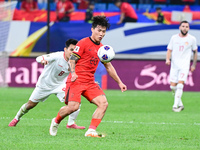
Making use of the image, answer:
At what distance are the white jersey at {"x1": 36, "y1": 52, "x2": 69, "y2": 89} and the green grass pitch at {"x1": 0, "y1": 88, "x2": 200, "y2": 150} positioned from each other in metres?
0.74

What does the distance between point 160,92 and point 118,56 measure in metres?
2.53

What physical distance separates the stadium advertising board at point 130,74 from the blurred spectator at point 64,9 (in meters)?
3.41

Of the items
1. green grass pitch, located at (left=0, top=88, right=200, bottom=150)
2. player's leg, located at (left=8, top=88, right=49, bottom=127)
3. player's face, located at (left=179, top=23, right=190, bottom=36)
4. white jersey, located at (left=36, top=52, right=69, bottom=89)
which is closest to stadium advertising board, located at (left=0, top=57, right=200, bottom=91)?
green grass pitch, located at (left=0, top=88, right=200, bottom=150)

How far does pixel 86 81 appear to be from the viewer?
737 centimetres

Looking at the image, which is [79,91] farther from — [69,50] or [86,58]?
[69,50]

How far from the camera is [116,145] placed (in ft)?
21.2

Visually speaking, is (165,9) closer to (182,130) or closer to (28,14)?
(28,14)

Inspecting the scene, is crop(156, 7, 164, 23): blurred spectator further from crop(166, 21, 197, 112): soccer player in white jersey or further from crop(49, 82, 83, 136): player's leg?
crop(49, 82, 83, 136): player's leg

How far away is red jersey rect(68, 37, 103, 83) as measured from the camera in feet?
24.0

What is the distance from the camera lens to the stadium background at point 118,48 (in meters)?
18.4

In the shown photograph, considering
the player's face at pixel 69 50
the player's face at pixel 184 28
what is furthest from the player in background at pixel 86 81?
the player's face at pixel 184 28

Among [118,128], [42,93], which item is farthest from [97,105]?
[42,93]

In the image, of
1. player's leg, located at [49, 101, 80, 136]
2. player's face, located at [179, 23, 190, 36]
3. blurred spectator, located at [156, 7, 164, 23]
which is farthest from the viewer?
blurred spectator, located at [156, 7, 164, 23]

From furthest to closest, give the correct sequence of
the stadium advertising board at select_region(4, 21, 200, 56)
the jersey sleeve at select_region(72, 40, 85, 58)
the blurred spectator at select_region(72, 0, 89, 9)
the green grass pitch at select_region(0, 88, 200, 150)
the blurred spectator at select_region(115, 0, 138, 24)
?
the blurred spectator at select_region(72, 0, 89, 9)
the blurred spectator at select_region(115, 0, 138, 24)
the stadium advertising board at select_region(4, 21, 200, 56)
the jersey sleeve at select_region(72, 40, 85, 58)
the green grass pitch at select_region(0, 88, 200, 150)
